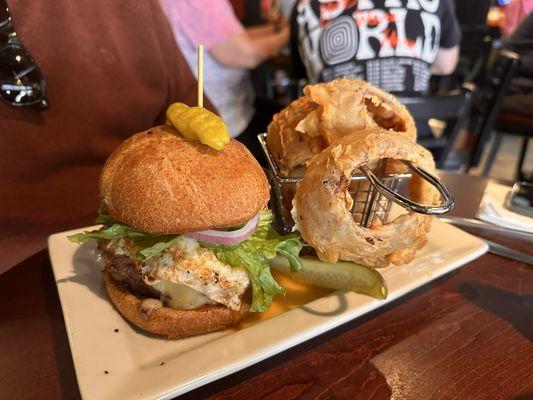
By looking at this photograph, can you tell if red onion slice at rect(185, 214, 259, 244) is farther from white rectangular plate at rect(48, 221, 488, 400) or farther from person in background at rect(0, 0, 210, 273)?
person in background at rect(0, 0, 210, 273)

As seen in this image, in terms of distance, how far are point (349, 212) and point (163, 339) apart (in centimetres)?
58

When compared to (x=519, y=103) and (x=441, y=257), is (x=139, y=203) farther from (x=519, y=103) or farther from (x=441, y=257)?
(x=519, y=103)

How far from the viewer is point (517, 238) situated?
162cm

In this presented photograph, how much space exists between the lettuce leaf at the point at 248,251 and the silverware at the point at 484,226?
0.75m

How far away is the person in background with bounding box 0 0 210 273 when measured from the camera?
162cm

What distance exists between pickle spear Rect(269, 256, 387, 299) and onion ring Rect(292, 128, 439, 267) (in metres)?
0.04

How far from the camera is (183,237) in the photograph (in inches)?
45.3

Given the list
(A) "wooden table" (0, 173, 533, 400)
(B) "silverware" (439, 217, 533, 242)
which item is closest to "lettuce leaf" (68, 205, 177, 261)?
(A) "wooden table" (0, 173, 533, 400)

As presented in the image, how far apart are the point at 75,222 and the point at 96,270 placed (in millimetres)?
481

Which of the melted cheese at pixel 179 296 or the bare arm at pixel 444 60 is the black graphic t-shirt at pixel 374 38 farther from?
the melted cheese at pixel 179 296

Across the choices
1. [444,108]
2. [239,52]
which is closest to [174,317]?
[444,108]

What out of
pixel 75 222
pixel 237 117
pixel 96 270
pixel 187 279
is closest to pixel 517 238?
pixel 187 279

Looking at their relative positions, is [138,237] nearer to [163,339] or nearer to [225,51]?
[163,339]

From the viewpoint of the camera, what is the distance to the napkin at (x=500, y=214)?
1.60 meters
